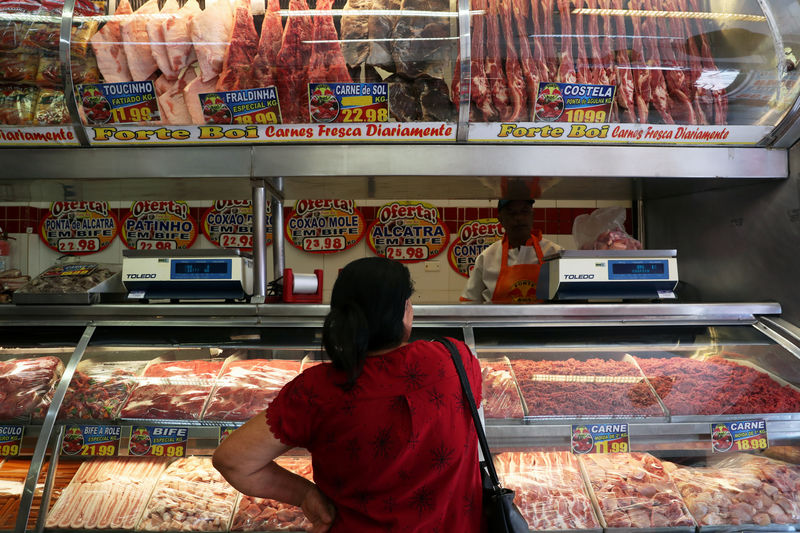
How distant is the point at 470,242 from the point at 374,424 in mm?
5554

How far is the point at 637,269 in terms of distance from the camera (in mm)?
2570

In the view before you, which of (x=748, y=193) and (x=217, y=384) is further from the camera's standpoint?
(x=748, y=193)

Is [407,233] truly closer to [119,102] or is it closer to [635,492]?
[119,102]

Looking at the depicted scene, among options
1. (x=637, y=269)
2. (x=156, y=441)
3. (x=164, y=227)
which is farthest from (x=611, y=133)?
(x=164, y=227)

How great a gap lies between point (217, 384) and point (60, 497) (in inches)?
28.8

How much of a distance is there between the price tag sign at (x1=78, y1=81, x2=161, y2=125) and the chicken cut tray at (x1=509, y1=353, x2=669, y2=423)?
6.44 feet

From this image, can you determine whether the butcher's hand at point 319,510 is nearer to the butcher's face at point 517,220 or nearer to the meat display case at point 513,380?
the meat display case at point 513,380

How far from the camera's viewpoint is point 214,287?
2.56 m

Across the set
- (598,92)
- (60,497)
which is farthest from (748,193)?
(60,497)

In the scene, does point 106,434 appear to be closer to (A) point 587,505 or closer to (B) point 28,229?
(A) point 587,505

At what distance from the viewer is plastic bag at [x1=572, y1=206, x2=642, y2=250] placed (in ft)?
9.73

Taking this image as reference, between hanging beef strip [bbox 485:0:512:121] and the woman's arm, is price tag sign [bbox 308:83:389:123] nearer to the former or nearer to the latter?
hanging beef strip [bbox 485:0:512:121]

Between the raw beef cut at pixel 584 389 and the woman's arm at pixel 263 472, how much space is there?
3.29 ft

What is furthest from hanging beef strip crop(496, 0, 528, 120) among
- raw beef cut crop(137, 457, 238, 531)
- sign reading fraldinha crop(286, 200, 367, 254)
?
sign reading fraldinha crop(286, 200, 367, 254)
